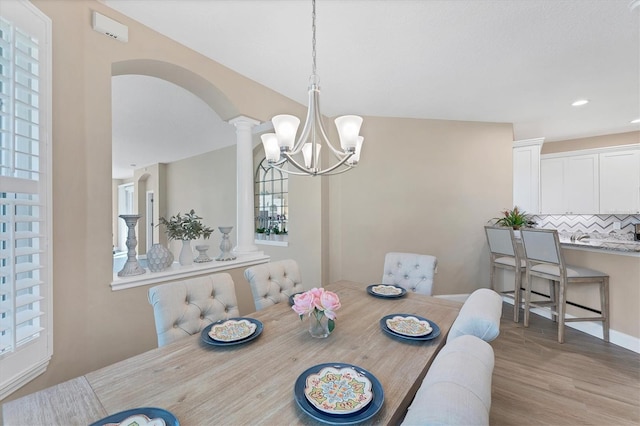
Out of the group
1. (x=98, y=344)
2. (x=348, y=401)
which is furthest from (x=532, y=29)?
(x=98, y=344)

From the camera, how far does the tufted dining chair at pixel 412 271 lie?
7.14ft

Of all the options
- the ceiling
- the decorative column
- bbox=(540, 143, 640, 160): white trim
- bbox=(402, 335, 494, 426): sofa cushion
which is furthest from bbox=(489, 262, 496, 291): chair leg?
bbox=(402, 335, 494, 426): sofa cushion

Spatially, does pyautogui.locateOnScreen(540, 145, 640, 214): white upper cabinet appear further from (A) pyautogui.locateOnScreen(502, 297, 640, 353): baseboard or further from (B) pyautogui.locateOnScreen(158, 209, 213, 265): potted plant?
(B) pyautogui.locateOnScreen(158, 209, 213, 265): potted plant

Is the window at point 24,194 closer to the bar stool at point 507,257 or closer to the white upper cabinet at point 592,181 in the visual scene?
the bar stool at point 507,257

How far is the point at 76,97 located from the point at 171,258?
Answer: 1207mm

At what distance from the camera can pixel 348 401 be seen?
0.82 metres

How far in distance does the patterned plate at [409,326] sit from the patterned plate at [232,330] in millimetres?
723

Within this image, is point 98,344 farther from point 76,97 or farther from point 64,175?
point 76,97

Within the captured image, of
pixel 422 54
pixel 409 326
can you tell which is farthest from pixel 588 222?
pixel 409 326

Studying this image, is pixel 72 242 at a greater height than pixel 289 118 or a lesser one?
lesser

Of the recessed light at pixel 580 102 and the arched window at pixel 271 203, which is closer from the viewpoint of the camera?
the recessed light at pixel 580 102

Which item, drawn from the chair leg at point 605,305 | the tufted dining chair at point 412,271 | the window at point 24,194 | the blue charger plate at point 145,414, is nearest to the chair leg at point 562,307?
the chair leg at point 605,305

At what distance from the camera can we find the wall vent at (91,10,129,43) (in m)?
1.62

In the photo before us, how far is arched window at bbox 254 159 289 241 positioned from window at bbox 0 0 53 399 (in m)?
3.16
